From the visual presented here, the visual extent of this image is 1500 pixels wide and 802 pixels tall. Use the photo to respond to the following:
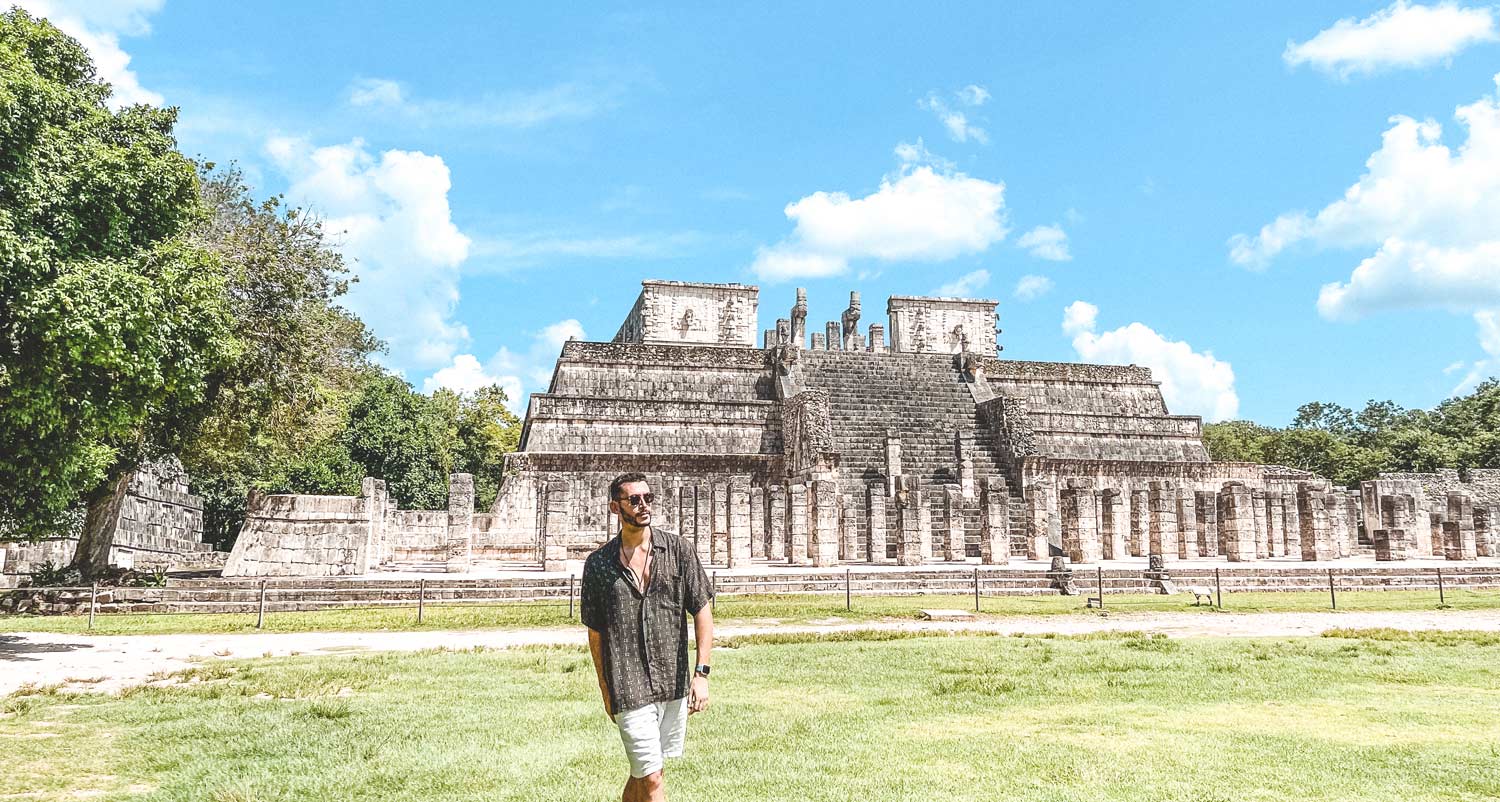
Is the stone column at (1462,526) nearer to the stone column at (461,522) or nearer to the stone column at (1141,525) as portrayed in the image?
the stone column at (1141,525)

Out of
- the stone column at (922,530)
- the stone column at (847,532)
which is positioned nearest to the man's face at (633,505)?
the stone column at (922,530)

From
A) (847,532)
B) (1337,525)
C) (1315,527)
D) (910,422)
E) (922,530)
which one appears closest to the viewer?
(922,530)

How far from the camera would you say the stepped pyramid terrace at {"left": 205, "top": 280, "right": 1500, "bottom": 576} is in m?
27.2

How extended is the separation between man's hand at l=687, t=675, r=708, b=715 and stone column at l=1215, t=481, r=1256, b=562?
28.9 m

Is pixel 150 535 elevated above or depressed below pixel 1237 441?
below

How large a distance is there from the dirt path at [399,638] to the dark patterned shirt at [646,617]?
7094 mm

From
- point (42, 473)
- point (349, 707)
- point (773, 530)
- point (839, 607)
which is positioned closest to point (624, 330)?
point (773, 530)

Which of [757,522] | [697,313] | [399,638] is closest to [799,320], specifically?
[697,313]

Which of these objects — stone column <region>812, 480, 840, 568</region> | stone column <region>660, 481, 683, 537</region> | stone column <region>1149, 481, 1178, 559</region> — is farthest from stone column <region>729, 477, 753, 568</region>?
stone column <region>1149, 481, 1178, 559</region>

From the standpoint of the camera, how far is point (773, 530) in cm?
2919

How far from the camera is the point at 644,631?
15.2ft

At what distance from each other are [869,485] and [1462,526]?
19051 mm

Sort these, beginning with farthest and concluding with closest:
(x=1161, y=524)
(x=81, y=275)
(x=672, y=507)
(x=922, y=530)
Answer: (x=1161, y=524) < (x=672, y=507) < (x=922, y=530) < (x=81, y=275)

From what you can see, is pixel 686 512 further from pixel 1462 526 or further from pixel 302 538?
pixel 1462 526
